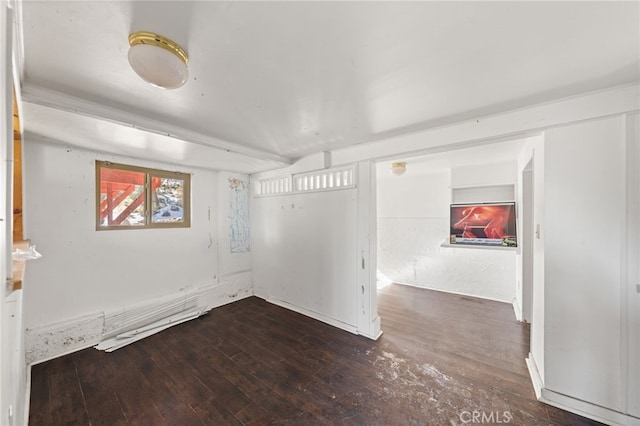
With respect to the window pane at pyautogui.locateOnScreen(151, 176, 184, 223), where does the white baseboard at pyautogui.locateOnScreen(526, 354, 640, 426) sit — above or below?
below

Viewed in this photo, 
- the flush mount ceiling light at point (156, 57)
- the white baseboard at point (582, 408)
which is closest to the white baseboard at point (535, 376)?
the white baseboard at point (582, 408)

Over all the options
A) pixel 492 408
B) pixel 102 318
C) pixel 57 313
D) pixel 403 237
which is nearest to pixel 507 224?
pixel 403 237

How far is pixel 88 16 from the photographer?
0.95 m

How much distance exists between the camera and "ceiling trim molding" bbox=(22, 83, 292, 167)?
4.83 feet

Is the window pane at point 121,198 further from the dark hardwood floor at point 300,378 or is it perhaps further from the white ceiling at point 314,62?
the dark hardwood floor at point 300,378

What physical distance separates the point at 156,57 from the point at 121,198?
8.46ft

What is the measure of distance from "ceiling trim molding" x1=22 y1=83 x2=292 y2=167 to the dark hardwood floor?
7.21 feet

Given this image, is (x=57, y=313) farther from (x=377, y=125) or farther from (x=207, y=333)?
(x=377, y=125)

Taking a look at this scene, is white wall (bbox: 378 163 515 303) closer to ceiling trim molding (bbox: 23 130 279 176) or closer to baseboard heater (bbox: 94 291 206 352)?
ceiling trim molding (bbox: 23 130 279 176)

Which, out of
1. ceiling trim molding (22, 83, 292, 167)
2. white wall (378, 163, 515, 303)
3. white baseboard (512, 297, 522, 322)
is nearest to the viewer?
ceiling trim molding (22, 83, 292, 167)

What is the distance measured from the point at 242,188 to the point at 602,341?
443 cm

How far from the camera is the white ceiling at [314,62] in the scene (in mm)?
961

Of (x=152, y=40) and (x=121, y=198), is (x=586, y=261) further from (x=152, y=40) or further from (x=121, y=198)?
(x=121, y=198)
